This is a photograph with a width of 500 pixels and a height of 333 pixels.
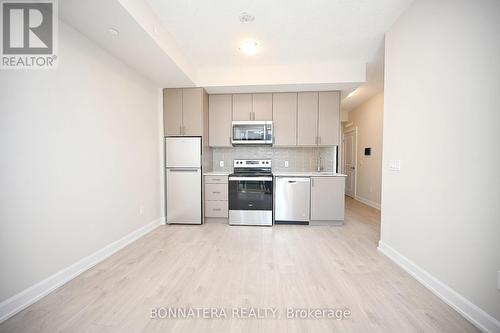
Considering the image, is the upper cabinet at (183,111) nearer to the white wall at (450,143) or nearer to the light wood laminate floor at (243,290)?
the light wood laminate floor at (243,290)

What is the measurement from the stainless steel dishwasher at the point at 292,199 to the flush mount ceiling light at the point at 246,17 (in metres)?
2.20

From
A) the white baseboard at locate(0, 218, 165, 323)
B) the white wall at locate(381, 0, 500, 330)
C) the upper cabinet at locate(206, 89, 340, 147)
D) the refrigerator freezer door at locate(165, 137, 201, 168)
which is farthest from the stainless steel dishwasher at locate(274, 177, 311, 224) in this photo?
the white baseboard at locate(0, 218, 165, 323)

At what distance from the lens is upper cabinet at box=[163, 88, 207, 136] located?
10.8 feet

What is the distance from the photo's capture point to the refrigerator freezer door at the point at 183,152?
10.7 feet

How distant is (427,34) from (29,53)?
330 cm

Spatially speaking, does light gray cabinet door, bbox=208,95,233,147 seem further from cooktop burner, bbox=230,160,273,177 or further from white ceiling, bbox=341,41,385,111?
white ceiling, bbox=341,41,385,111

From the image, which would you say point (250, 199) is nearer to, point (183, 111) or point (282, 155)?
point (282, 155)

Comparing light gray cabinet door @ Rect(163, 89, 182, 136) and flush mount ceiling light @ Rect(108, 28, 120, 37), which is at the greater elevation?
flush mount ceiling light @ Rect(108, 28, 120, 37)

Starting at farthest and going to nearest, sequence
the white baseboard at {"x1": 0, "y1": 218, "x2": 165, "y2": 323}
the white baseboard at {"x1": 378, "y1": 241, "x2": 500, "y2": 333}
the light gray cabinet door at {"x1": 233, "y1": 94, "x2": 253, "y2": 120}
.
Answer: the light gray cabinet door at {"x1": 233, "y1": 94, "x2": 253, "y2": 120} → the white baseboard at {"x1": 0, "y1": 218, "x2": 165, "y2": 323} → the white baseboard at {"x1": 378, "y1": 241, "x2": 500, "y2": 333}

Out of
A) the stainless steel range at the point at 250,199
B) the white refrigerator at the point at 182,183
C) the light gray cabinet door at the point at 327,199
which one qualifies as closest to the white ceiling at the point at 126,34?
the white refrigerator at the point at 182,183

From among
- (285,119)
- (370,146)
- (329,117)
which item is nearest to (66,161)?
(285,119)

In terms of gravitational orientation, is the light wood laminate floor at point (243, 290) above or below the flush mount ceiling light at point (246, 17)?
below

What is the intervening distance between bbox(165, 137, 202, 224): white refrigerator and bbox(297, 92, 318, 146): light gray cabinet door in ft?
6.04

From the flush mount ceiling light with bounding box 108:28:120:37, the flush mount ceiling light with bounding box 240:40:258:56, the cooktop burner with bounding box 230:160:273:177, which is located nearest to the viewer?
the flush mount ceiling light with bounding box 108:28:120:37
